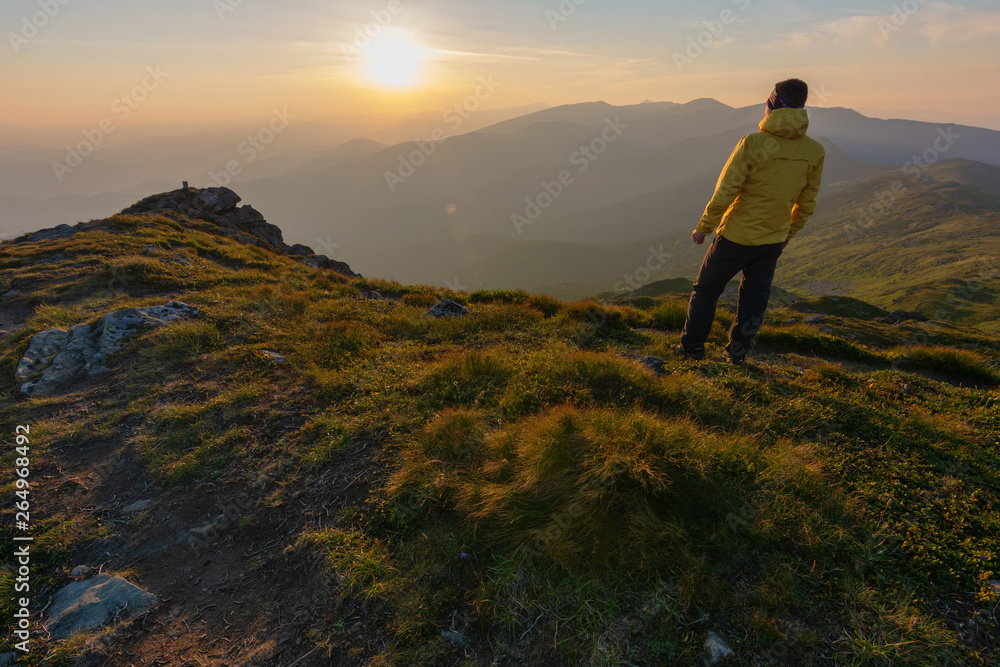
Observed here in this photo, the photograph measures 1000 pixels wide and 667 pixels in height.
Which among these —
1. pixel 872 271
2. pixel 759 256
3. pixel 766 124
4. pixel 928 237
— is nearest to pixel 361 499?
pixel 759 256

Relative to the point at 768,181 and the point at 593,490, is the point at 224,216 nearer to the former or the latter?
the point at 768,181

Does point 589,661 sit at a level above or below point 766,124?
below

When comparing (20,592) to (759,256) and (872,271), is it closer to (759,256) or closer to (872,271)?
(759,256)

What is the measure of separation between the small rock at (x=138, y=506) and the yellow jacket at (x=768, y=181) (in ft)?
25.3

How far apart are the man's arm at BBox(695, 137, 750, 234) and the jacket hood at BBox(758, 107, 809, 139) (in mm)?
372

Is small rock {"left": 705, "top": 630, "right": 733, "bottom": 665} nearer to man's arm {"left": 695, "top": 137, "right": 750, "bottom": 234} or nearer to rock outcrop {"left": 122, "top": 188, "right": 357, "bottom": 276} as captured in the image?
man's arm {"left": 695, "top": 137, "right": 750, "bottom": 234}

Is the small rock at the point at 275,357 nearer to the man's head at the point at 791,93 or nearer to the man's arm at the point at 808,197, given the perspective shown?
the man's arm at the point at 808,197

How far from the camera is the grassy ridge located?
279 centimetres

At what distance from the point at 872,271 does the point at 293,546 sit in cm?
20092

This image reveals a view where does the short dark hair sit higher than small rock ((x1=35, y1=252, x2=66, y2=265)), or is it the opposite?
the short dark hair

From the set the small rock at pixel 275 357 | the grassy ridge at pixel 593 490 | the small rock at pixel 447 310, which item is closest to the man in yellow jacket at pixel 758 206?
the grassy ridge at pixel 593 490

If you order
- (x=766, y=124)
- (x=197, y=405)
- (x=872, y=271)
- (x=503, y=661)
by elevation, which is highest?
(x=766, y=124)

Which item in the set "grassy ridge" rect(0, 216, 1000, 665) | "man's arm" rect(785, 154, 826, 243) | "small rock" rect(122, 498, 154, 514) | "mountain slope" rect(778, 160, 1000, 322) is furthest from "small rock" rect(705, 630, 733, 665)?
"mountain slope" rect(778, 160, 1000, 322)

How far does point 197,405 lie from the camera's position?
223 inches
